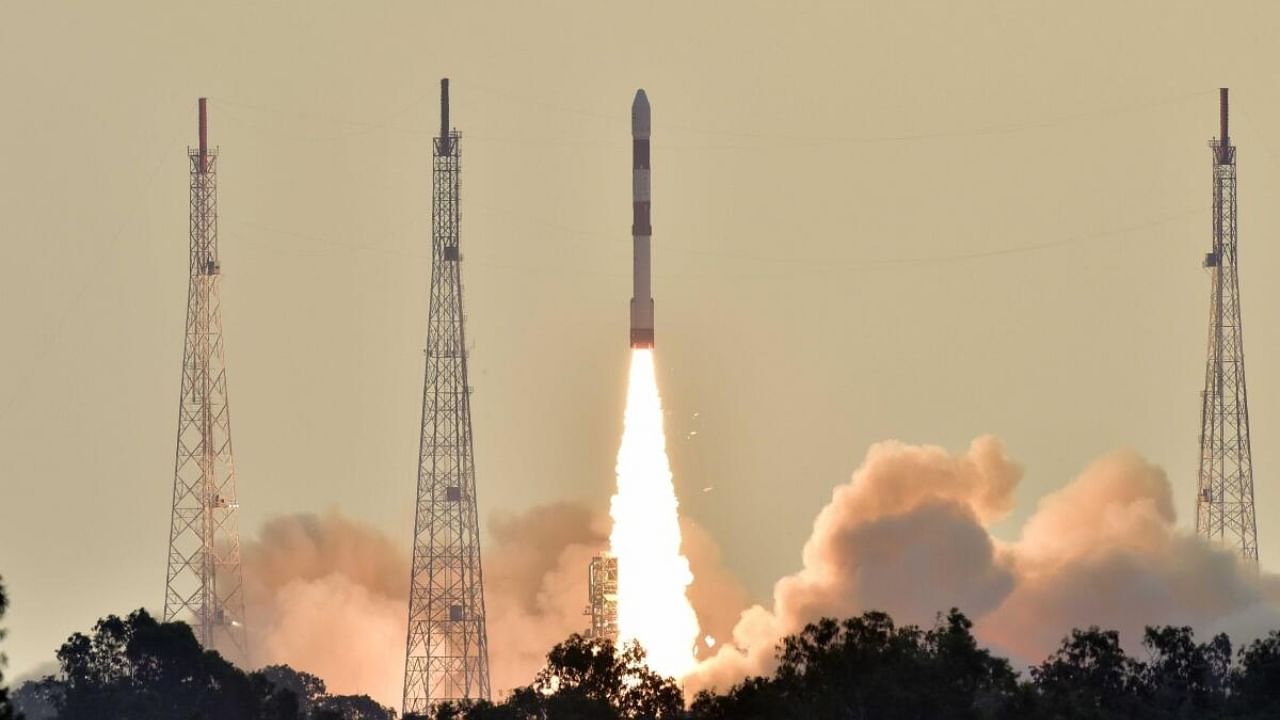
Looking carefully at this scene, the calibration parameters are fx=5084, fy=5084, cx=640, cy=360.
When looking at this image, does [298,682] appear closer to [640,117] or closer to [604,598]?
[604,598]

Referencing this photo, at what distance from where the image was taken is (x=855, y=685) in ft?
481

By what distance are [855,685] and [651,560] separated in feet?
109

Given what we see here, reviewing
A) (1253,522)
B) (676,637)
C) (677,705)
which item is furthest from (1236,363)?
(677,705)

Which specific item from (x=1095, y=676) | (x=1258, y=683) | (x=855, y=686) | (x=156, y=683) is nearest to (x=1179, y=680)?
(x=1258, y=683)

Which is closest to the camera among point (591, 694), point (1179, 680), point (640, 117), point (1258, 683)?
point (591, 694)

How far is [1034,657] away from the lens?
18400 centimetres

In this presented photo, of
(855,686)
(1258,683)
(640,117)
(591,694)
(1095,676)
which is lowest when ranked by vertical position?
(855,686)

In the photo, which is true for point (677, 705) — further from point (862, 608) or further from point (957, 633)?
point (862, 608)

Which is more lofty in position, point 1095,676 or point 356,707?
point 356,707

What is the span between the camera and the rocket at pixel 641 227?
173500 mm

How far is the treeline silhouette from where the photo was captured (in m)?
146

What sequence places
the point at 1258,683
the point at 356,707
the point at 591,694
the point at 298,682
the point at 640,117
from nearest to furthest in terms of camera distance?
the point at 591,694, the point at 1258,683, the point at 640,117, the point at 356,707, the point at 298,682

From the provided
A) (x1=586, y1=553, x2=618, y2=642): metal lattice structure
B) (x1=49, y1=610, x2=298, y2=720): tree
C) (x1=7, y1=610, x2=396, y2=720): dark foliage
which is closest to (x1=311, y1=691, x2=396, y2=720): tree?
(x1=7, y1=610, x2=396, y2=720): dark foliage

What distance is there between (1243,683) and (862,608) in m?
28.6
